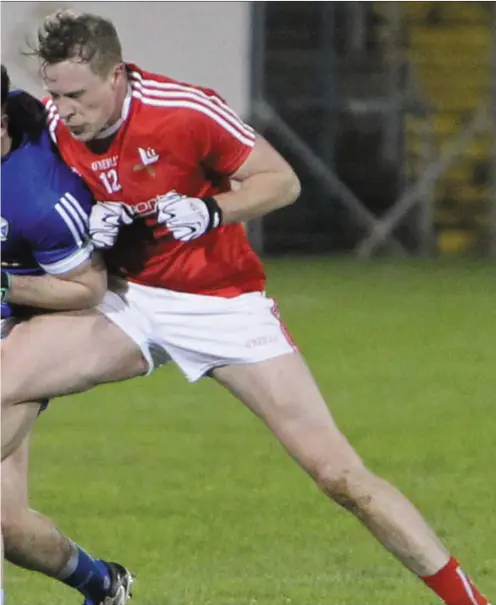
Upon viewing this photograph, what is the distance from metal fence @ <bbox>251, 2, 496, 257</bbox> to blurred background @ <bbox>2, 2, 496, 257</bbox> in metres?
0.01

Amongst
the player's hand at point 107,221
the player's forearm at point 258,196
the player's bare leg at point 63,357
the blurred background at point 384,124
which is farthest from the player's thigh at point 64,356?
the blurred background at point 384,124

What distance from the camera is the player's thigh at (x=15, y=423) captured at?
19.8ft

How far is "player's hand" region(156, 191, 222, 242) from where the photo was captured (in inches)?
231

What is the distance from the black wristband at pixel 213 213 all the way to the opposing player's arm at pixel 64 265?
1.32ft

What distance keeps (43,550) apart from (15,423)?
51 centimetres

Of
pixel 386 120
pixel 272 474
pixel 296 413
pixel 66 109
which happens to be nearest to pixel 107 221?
pixel 66 109

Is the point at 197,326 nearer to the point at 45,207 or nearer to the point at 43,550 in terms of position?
the point at 45,207

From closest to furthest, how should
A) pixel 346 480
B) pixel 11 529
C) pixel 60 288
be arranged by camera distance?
pixel 346 480 < pixel 60 288 < pixel 11 529

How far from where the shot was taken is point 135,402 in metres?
11.6

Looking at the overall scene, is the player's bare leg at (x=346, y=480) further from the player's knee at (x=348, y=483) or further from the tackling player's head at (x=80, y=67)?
the tackling player's head at (x=80, y=67)

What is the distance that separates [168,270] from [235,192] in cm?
38

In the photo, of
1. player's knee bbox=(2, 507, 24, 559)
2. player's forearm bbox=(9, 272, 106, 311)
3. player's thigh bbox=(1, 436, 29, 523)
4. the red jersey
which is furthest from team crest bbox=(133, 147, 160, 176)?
player's knee bbox=(2, 507, 24, 559)

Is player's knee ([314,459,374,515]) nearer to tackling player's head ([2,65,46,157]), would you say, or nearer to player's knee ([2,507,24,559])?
player's knee ([2,507,24,559])

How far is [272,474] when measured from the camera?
911cm
